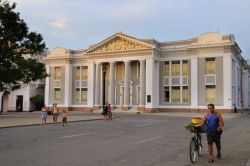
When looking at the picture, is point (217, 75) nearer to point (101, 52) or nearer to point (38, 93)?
point (101, 52)

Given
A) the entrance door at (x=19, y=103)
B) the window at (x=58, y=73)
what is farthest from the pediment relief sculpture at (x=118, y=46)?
the entrance door at (x=19, y=103)

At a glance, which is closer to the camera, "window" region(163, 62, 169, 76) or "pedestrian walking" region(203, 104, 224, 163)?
"pedestrian walking" region(203, 104, 224, 163)

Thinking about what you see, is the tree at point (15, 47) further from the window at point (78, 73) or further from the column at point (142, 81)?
the window at point (78, 73)

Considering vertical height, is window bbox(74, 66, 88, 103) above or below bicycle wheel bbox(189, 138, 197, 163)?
above

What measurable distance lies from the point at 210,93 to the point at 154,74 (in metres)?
9.18

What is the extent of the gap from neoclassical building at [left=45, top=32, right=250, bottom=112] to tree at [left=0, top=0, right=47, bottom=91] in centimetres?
2239

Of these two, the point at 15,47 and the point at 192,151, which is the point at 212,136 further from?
the point at 15,47

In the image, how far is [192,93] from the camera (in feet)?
189

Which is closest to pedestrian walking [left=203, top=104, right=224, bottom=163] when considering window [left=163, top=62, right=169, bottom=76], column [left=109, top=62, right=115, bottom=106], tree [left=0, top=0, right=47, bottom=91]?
tree [left=0, top=0, right=47, bottom=91]

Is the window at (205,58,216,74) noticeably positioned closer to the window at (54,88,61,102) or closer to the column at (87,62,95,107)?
the column at (87,62,95,107)

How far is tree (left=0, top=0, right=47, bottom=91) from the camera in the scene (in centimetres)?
3638

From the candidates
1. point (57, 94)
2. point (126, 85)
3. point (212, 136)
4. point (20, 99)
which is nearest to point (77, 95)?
point (57, 94)

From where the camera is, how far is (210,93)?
56656 millimetres

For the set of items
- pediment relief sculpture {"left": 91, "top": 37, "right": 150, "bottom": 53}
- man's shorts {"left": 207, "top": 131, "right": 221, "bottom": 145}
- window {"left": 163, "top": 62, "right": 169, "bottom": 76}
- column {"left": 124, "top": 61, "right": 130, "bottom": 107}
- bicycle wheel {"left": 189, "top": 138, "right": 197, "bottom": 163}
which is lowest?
bicycle wheel {"left": 189, "top": 138, "right": 197, "bottom": 163}
